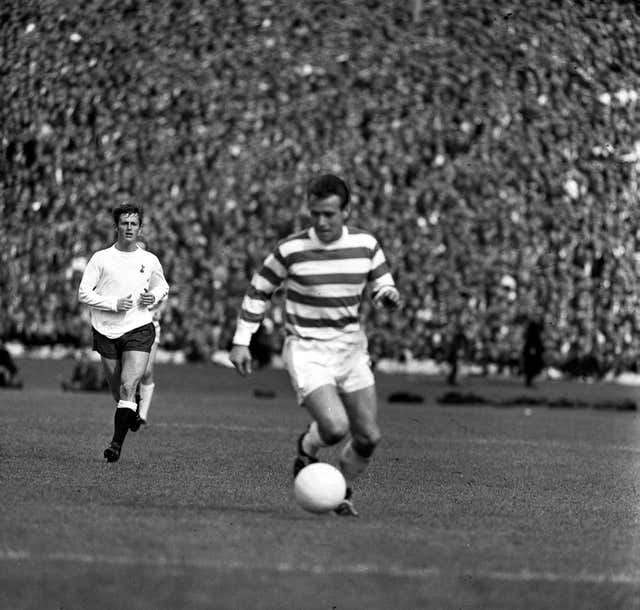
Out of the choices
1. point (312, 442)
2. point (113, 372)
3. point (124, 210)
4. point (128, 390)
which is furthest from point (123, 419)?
point (312, 442)

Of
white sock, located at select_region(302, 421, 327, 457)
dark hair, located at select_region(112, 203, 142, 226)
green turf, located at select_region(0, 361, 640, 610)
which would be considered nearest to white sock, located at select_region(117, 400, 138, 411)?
green turf, located at select_region(0, 361, 640, 610)

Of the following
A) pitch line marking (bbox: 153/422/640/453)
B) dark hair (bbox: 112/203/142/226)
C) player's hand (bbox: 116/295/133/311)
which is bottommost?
pitch line marking (bbox: 153/422/640/453)

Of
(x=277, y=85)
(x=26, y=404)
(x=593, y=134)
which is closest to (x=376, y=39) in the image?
(x=277, y=85)

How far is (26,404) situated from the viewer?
2603 cm

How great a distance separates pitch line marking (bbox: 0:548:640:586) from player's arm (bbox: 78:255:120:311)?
7.11m

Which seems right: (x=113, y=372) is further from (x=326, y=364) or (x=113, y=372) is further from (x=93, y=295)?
(x=326, y=364)

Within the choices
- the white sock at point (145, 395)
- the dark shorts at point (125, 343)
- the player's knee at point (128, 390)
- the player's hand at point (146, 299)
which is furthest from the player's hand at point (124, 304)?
the white sock at point (145, 395)

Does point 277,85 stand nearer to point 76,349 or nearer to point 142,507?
point 76,349

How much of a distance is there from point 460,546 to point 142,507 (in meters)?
2.43

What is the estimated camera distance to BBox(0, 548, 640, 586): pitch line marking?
8297mm

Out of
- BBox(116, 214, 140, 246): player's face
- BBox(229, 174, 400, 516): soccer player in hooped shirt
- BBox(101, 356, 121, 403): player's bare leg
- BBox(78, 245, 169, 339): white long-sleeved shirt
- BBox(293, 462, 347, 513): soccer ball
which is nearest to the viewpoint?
BBox(293, 462, 347, 513): soccer ball

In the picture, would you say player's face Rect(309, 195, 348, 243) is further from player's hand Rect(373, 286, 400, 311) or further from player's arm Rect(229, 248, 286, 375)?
player's hand Rect(373, 286, 400, 311)

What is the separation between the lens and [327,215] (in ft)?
36.3

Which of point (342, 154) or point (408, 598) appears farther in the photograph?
point (342, 154)
